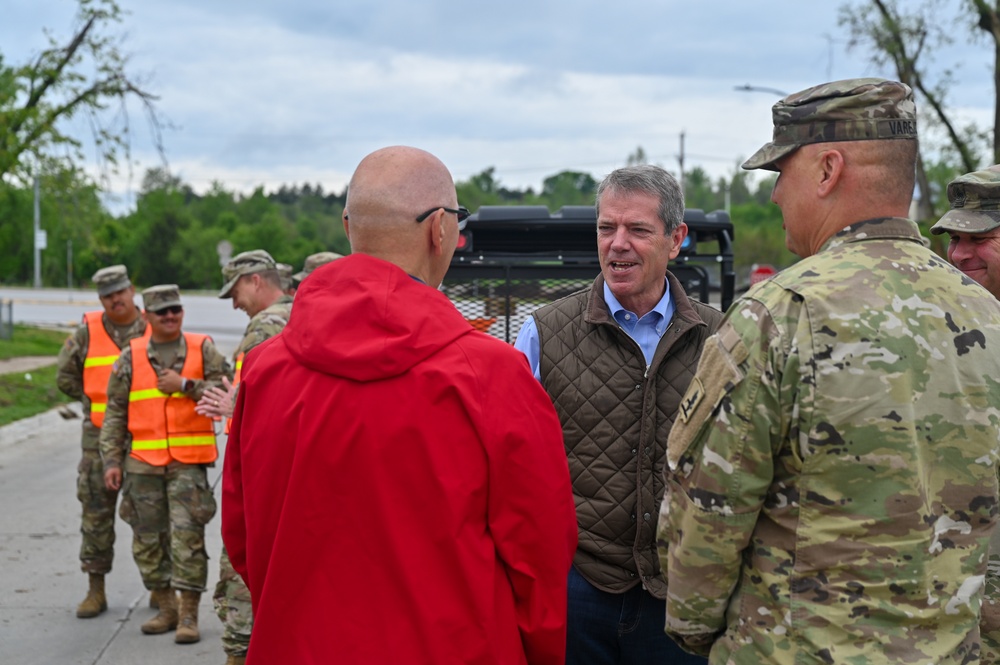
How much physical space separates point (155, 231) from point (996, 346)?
90.3 metres

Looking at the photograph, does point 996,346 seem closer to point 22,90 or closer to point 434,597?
point 434,597

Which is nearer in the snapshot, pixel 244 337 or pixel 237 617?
pixel 237 617

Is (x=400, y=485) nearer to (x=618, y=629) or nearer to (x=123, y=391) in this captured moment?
(x=618, y=629)

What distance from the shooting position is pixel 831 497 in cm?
208

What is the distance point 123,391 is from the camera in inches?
263

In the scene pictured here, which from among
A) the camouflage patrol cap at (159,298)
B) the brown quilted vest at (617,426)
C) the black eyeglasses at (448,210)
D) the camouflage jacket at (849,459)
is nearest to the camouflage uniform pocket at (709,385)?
the camouflage jacket at (849,459)

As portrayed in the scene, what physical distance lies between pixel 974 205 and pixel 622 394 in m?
1.55

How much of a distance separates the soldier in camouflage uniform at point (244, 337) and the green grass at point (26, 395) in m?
9.81

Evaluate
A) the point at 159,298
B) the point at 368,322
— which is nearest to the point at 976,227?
the point at 368,322

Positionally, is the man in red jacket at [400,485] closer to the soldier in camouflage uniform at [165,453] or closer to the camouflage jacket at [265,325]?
the camouflage jacket at [265,325]

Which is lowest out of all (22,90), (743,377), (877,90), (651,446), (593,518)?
(593,518)

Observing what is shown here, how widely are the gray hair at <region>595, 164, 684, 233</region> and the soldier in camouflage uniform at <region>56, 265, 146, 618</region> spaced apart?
16.2 ft

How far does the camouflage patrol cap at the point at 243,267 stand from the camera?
613cm

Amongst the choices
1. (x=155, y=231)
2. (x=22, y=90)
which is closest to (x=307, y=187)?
(x=155, y=231)
